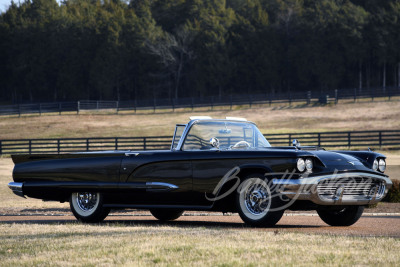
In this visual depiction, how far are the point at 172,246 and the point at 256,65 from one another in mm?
89808

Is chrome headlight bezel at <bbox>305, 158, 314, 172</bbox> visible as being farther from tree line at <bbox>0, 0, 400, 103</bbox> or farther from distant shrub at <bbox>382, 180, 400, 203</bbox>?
tree line at <bbox>0, 0, 400, 103</bbox>

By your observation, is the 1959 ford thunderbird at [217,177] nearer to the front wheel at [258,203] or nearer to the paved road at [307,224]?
the front wheel at [258,203]

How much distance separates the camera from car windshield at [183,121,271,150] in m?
10.8

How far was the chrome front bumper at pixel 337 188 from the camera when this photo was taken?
9.46 metres

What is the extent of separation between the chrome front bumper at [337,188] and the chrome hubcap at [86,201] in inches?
140

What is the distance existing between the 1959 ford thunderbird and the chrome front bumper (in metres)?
0.01

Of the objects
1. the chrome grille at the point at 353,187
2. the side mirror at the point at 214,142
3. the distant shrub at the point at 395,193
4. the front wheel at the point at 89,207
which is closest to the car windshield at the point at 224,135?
the side mirror at the point at 214,142

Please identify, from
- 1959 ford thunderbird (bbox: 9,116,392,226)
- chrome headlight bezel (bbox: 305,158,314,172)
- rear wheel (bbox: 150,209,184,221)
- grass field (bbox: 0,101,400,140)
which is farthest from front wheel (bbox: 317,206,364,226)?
grass field (bbox: 0,101,400,140)

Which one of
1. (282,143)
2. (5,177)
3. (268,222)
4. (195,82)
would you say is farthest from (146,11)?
(268,222)

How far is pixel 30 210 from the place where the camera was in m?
16.3

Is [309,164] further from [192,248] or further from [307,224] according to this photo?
[192,248]

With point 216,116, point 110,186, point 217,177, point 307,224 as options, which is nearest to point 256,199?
point 217,177

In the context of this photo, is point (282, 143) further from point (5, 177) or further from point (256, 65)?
point (256, 65)

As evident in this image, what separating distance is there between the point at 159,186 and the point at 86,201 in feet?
5.81
